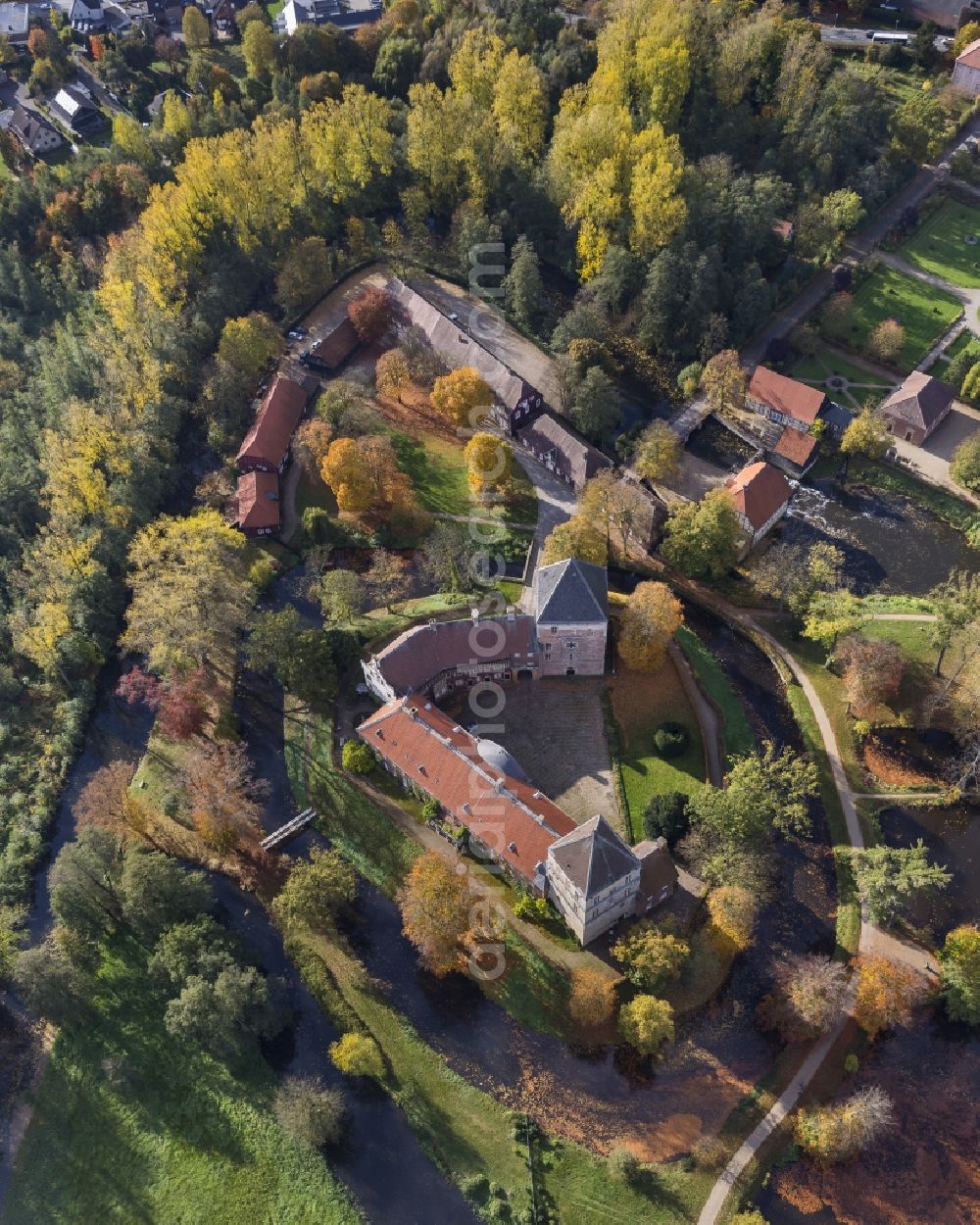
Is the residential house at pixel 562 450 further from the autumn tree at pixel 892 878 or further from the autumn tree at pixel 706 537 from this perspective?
the autumn tree at pixel 892 878

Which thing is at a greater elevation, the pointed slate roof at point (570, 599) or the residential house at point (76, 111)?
the residential house at point (76, 111)

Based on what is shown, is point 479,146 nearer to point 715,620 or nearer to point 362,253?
point 362,253

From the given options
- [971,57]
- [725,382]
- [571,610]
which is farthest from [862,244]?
[571,610]

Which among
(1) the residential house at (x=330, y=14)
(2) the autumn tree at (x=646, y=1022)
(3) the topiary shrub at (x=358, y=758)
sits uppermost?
(1) the residential house at (x=330, y=14)

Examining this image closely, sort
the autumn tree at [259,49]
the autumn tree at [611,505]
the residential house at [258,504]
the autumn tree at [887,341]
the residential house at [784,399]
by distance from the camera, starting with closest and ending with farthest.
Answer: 1. the autumn tree at [611,505]
2. the residential house at [258,504]
3. the residential house at [784,399]
4. the autumn tree at [887,341]
5. the autumn tree at [259,49]

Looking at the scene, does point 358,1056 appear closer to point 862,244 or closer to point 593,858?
point 593,858

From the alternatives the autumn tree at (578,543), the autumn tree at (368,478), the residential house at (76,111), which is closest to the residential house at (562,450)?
the autumn tree at (578,543)
